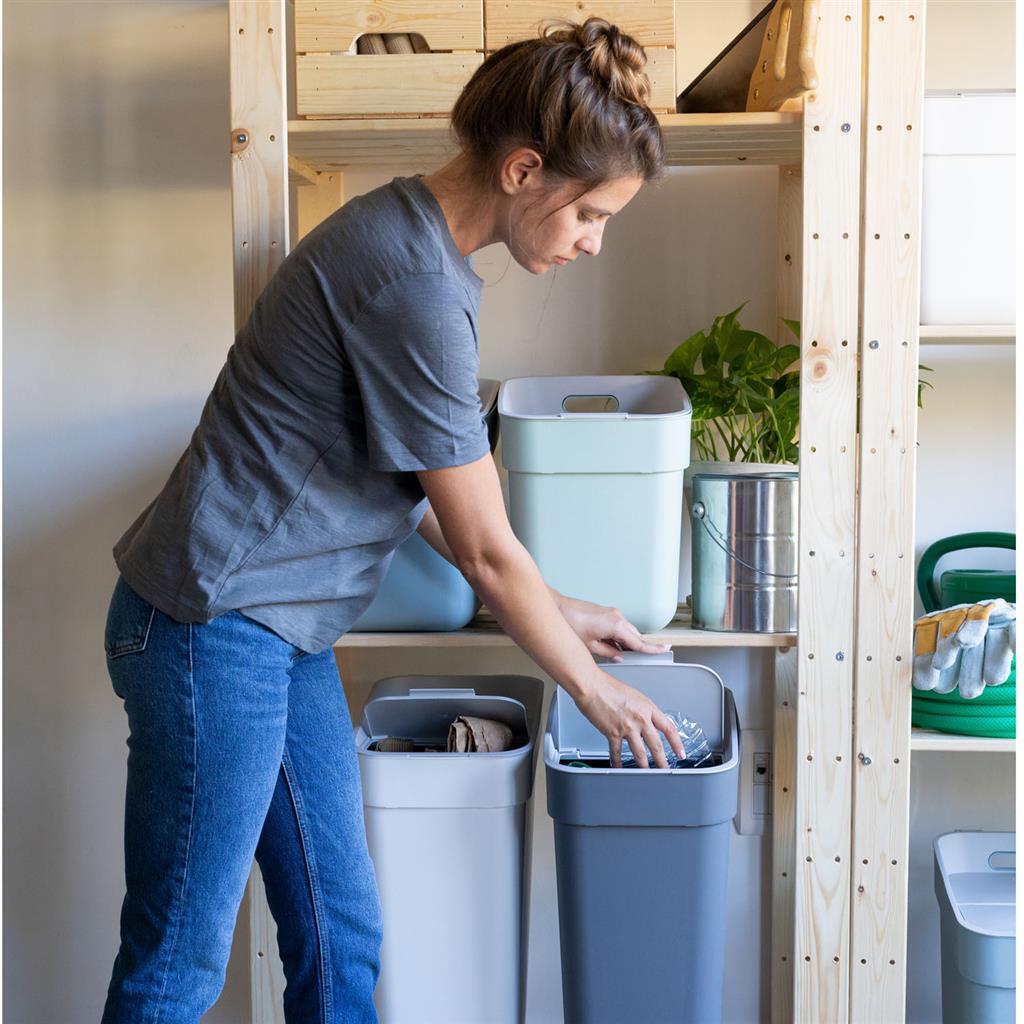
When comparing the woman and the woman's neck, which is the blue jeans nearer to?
the woman

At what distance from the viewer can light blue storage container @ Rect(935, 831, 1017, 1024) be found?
160 centimetres

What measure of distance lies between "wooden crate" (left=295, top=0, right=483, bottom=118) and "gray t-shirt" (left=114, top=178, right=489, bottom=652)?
1.19ft

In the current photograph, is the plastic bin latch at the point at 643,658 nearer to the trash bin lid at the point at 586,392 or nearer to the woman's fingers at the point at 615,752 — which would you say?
the woman's fingers at the point at 615,752

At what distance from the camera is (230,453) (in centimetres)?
118

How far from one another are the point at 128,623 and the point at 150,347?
3.03 ft

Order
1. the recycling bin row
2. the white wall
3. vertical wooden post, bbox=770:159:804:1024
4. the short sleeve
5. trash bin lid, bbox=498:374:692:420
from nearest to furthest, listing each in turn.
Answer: the short sleeve → the recycling bin row → trash bin lid, bbox=498:374:692:420 → vertical wooden post, bbox=770:159:804:1024 → the white wall

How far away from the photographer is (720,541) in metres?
1.61

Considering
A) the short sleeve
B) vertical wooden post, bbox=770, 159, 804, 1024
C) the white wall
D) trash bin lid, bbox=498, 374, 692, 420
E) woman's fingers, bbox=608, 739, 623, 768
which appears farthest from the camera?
the white wall

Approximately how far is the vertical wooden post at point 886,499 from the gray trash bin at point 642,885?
0.21 meters

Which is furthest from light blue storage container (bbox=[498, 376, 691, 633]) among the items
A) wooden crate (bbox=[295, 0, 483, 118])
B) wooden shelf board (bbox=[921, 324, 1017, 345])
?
wooden crate (bbox=[295, 0, 483, 118])

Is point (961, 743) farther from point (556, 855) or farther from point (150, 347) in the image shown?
point (150, 347)

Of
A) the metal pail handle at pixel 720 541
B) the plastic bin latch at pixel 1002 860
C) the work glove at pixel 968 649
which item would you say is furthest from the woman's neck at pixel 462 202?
the plastic bin latch at pixel 1002 860

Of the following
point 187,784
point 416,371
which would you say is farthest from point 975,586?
point 187,784

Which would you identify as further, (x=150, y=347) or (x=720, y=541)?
(x=150, y=347)
